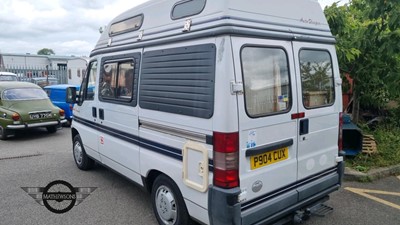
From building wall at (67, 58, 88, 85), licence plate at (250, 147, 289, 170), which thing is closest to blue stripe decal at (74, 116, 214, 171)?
licence plate at (250, 147, 289, 170)

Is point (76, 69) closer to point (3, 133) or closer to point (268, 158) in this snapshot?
point (3, 133)

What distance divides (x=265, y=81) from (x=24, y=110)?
7.94 meters

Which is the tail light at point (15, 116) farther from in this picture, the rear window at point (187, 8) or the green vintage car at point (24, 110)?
the rear window at point (187, 8)

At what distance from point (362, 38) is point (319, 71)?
9.39 feet

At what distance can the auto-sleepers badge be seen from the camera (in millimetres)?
4120

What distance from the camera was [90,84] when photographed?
4.91m

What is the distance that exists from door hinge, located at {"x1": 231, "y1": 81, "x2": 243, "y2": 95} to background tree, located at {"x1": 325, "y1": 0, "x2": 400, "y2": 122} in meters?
3.67

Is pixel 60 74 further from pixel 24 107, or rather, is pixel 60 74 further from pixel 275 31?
pixel 275 31

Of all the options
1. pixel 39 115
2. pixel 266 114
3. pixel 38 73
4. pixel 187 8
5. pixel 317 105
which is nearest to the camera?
pixel 266 114

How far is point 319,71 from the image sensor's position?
3.40 m

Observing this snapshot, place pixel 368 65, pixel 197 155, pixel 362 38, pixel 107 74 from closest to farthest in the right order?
pixel 197 155
pixel 107 74
pixel 362 38
pixel 368 65

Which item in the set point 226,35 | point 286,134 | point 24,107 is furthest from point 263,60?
point 24,107

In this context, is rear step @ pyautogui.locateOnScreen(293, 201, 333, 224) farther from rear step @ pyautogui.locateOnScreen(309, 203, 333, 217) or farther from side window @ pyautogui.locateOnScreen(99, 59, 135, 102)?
side window @ pyautogui.locateOnScreen(99, 59, 135, 102)

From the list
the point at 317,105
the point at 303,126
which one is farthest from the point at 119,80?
the point at 317,105
